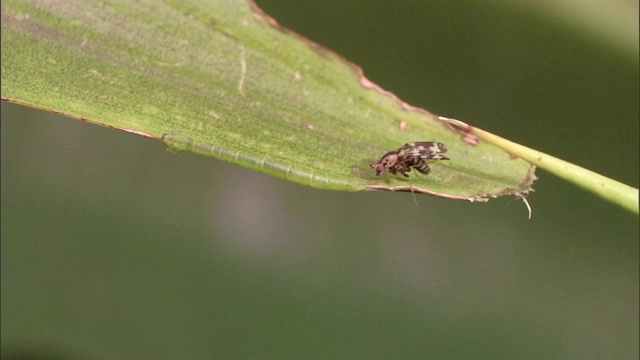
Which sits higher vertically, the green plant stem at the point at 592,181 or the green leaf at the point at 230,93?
the green plant stem at the point at 592,181

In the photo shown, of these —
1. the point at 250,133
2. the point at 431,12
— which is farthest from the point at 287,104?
the point at 431,12

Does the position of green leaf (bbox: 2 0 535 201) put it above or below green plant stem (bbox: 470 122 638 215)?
below

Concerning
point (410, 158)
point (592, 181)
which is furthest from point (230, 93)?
point (592, 181)

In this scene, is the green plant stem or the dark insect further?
the dark insect

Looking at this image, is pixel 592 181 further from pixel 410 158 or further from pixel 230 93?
pixel 230 93

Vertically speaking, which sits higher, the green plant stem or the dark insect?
the green plant stem

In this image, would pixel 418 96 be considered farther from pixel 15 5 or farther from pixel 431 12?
pixel 15 5
